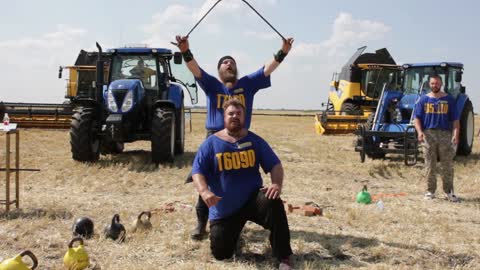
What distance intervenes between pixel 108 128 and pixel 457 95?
749 cm

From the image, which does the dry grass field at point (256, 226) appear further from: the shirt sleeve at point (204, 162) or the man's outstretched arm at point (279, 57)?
the man's outstretched arm at point (279, 57)

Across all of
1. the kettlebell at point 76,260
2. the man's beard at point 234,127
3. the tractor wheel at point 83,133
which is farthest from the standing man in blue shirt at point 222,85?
the tractor wheel at point 83,133

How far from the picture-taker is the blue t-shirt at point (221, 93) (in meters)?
4.84

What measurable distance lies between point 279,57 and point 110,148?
7298 millimetres

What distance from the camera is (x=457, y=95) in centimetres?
1209

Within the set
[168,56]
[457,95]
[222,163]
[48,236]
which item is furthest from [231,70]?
[457,95]

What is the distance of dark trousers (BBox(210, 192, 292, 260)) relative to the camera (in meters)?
4.07

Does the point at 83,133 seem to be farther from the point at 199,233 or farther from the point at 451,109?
the point at 451,109

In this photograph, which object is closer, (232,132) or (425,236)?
(232,132)

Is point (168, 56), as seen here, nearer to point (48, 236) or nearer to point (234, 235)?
point (48, 236)

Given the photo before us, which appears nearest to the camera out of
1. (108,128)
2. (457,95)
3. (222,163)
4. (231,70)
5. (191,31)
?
(222,163)

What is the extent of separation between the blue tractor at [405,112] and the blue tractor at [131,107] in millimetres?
3813

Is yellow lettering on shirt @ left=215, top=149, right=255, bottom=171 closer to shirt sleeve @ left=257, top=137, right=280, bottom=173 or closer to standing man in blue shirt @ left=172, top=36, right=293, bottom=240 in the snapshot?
shirt sleeve @ left=257, top=137, right=280, bottom=173

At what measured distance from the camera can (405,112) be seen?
38.9ft
